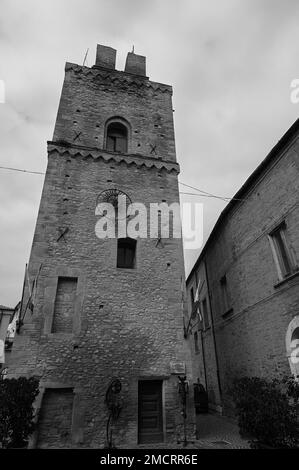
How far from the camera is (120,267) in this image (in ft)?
33.2

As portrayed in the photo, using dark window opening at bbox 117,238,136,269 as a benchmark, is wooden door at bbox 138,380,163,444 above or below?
below

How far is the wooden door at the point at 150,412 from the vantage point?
7.88m

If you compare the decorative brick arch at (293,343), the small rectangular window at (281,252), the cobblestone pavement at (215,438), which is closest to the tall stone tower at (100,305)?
the cobblestone pavement at (215,438)

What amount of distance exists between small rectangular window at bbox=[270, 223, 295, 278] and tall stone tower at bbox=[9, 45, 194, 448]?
3.22m

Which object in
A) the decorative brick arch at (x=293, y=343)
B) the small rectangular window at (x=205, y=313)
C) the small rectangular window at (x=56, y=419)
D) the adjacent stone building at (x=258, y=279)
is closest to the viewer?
the small rectangular window at (x=56, y=419)

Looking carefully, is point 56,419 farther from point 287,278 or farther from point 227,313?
point 227,313

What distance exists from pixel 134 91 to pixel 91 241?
8812mm

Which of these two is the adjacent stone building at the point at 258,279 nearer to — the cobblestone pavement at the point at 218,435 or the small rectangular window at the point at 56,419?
the cobblestone pavement at the point at 218,435

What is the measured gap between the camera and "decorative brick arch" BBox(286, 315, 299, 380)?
7559 mm

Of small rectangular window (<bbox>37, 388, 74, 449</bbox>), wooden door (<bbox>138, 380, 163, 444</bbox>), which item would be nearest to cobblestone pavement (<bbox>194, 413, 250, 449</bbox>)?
wooden door (<bbox>138, 380, 163, 444</bbox>)

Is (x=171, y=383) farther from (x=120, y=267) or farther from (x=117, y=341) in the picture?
(x=120, y=267)

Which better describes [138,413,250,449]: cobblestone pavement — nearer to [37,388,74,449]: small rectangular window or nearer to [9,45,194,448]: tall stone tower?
[9,45,194,448]: tall stone tower

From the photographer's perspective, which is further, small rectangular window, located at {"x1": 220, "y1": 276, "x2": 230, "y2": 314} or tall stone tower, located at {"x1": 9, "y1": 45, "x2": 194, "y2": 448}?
small rectangular window, located at {"x1": 220, "y1": 276, "x2": 230, "y2": 314}

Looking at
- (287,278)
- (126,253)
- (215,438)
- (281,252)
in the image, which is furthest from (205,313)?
(287,278)
